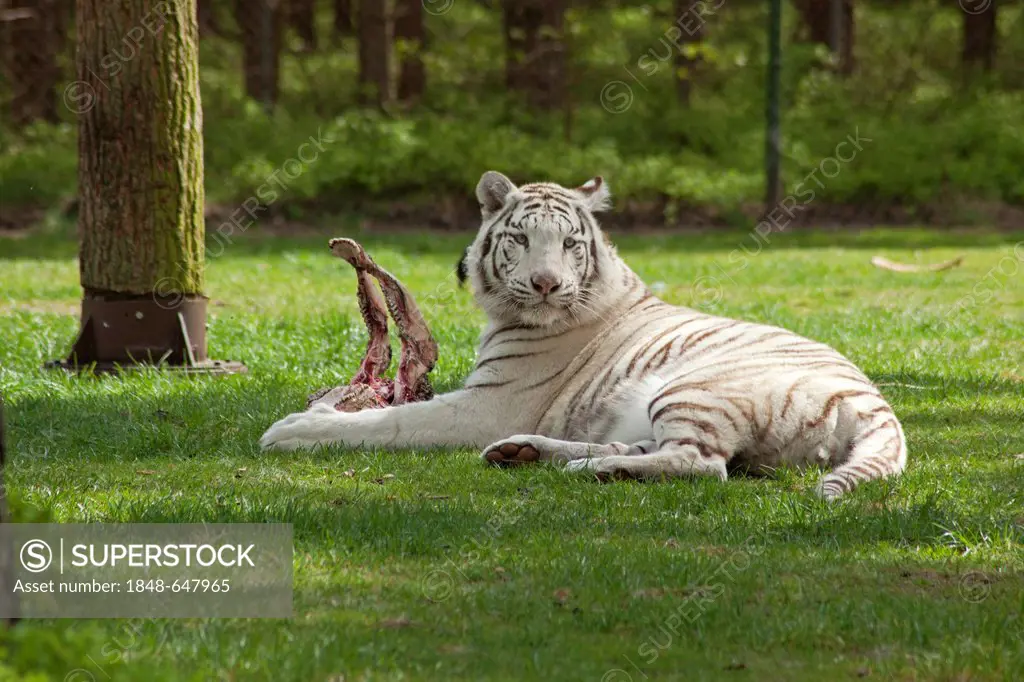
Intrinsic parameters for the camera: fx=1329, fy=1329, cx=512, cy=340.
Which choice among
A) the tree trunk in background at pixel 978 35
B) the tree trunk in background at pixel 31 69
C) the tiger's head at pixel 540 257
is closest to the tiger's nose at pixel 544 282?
the tiger's head at pixel 540 257

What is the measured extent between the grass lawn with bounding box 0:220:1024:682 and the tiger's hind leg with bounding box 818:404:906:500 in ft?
0.30

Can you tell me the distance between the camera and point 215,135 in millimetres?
23438

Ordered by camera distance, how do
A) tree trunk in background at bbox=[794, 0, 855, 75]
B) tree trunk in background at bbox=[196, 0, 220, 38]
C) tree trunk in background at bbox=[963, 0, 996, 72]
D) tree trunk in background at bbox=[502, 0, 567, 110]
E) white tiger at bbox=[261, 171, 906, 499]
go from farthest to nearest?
tree trunk in background at bbox=[196, 0, 220, 38] → tree trunk in background at bbox=[963, 0, 996, 72] → tree trunk in background at bbox=[794, 0, 855, 75] → tree trunk in background at bbox=[502, 0, 567, 110] → white tiger at bbox=[261, 171, 906, 499]

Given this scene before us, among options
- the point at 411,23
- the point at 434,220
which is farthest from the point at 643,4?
the point at 434,220

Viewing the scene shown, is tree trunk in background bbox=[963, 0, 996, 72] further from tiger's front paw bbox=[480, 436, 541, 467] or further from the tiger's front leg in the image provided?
tiger's front paw bbox=[480, 436, 541, 467]

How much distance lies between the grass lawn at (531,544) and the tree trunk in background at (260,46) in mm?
17127

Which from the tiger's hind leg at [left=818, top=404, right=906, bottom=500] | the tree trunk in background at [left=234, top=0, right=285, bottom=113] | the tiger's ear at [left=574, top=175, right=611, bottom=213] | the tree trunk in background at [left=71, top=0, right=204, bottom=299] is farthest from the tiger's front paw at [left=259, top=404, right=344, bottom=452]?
the tree trunk in background at [left=234, top=0, right=285, bottom=113]

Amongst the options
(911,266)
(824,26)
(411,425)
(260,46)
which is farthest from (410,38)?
(411,425)

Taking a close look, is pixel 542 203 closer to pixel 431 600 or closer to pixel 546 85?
pixel 431 600

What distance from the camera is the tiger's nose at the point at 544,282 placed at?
6.56 m

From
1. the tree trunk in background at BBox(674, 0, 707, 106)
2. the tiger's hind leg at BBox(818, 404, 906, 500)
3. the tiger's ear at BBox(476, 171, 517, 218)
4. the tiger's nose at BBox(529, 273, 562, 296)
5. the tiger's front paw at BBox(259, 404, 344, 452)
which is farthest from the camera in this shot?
the tree trunk in background at BBox(674, 0, 707, 106)

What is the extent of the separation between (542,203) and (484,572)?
2819mm

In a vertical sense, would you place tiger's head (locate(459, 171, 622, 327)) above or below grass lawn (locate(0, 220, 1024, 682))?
above

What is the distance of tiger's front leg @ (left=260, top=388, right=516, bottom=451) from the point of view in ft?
21.3
